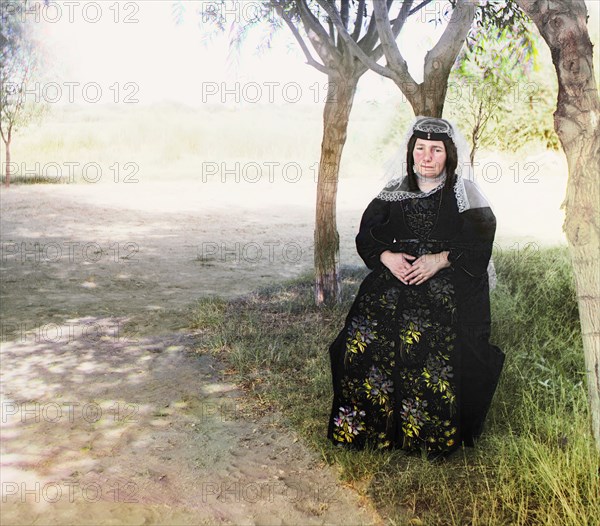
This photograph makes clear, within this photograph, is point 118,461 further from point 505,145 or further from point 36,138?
point 36,138

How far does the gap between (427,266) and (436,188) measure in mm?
440

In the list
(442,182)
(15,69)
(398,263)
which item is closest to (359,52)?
(442,182)

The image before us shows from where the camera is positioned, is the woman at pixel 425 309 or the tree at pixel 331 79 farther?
the tree at pixel 331 79

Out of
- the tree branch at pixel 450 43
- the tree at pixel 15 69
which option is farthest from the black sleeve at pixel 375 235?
the tree at pixel 15 69

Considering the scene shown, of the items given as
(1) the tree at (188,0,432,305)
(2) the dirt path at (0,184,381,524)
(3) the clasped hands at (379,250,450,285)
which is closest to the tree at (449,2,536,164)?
(1) the tree at (188,0,432,305)

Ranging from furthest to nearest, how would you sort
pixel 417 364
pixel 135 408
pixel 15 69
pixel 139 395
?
pixel 15 69 → pixel 139 395 → pixel 135 408 → pixel 417 364

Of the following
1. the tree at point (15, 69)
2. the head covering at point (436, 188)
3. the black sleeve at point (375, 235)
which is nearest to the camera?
the head covering at point (436, 188)

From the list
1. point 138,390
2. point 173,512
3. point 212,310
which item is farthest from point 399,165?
point 212,310

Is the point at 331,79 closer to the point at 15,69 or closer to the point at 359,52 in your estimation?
the point at 359,52

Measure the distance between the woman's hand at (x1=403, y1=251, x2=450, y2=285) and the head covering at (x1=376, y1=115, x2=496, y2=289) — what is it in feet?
0.93

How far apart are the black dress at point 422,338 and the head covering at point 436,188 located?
0.05 m

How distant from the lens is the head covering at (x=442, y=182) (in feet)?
12.4

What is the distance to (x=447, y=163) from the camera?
383cm

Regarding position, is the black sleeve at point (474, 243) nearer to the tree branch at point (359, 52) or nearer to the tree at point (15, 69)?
the tree branch at point (359, 52)
